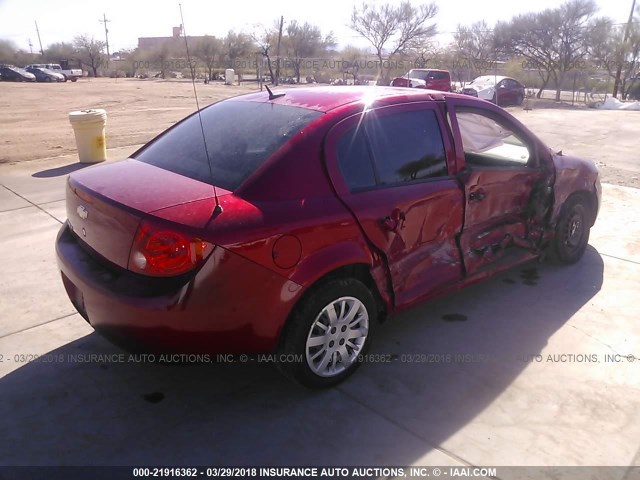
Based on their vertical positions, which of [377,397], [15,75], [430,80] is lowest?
[15,75]

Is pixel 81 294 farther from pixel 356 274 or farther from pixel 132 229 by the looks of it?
pixel 356 274

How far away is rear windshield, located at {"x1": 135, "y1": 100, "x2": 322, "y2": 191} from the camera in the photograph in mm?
3012

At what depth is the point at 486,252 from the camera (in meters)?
4.07

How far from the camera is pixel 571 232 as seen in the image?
4.98 meters

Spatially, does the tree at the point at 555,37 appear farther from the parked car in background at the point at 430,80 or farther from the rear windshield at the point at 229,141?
the rear windshield at the point at 229,141

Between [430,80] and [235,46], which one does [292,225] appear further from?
[235,46]

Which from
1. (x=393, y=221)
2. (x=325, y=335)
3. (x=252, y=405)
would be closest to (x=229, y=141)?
(x=393, y=221)

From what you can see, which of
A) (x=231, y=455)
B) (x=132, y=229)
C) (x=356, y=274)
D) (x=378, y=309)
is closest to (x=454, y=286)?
(x=378, y=309)

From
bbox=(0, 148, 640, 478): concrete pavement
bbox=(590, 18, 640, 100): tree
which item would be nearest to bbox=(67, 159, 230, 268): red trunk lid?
bbox=(0, 148, 640, 478): concrete pavement

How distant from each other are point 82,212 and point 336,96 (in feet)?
5.56

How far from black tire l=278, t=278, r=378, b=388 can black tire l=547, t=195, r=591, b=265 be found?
94.2 inches

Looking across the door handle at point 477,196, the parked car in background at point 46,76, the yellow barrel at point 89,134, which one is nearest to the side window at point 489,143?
the door handle at point 477,196

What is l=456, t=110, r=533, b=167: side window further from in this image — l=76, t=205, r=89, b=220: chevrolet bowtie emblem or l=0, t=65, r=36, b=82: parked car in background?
l=0, t=65, r=36, b=82: parked car in background

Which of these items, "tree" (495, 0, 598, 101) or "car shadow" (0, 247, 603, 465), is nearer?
"car shadow" (0, 247, 603, 465)
